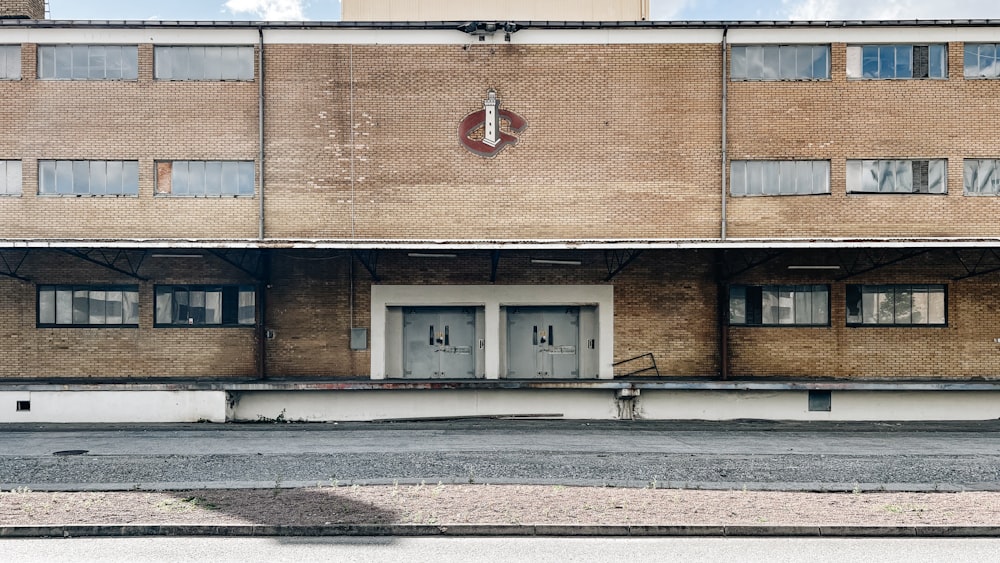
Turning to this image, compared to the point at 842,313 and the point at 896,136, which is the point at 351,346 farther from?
the point at 896,136

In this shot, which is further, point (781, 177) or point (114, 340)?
point (114, 340)

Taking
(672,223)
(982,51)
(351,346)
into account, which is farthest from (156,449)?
(982,51)

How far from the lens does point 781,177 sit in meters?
18.1

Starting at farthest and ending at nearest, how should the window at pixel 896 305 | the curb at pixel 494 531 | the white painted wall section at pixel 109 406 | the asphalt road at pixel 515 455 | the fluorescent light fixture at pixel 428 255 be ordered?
1. the window at pixel 896 305
2. the fluorescent light fixture at pixel 428 255
3. the white painted wall section at pixel 109 406
4. the asphalt road at pixel 515 455
5. the curb at pixel 494 531

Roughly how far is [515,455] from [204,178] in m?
10.5

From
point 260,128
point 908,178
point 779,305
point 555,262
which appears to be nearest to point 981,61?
point 908,178

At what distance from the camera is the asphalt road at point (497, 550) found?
7.74 m

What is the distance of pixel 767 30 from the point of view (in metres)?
18.1

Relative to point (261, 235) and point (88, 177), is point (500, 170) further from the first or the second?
point (88, 177)

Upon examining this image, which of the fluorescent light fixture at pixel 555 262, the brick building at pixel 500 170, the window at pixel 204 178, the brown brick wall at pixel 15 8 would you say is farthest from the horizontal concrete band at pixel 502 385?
the brown brick wall at pixel 15 8

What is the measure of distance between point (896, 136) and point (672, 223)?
5775 mm

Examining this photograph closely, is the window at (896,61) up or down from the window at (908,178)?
up

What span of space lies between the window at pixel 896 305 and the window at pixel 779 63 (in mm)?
5359

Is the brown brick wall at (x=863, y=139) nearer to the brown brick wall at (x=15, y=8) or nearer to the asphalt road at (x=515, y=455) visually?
the asphalt road at (x=515, y=455)
